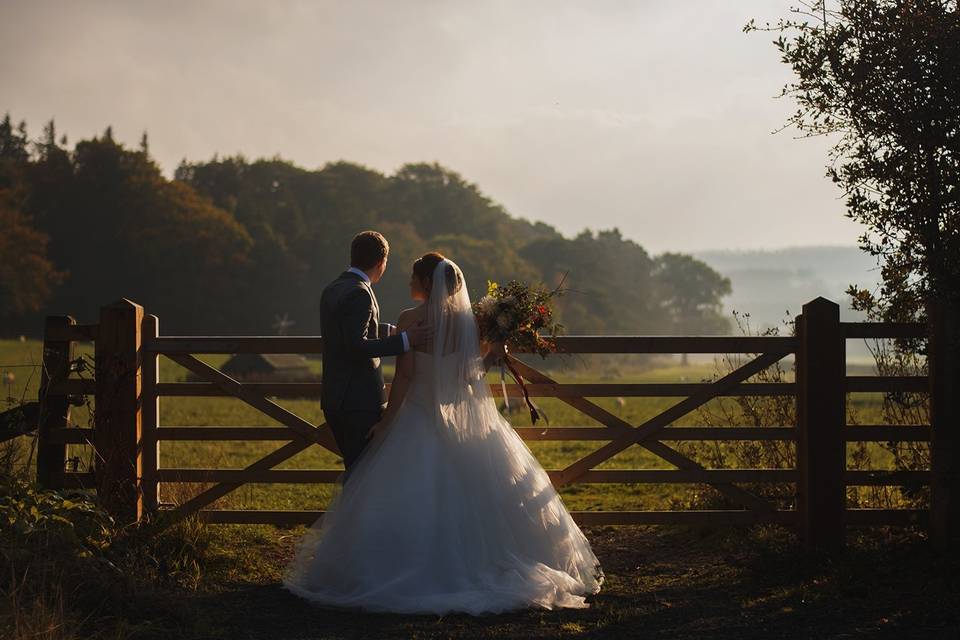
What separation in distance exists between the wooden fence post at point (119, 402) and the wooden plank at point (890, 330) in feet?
18.9

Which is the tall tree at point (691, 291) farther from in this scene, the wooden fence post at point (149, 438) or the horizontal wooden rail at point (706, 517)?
the wooden fence post at point (149, 438)

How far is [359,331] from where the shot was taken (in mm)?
7172

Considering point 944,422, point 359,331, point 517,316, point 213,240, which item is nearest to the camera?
point 359,331

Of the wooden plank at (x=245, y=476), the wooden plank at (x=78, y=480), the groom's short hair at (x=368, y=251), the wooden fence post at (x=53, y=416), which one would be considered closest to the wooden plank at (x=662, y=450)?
the groom's short hair at (x=368, y=251)

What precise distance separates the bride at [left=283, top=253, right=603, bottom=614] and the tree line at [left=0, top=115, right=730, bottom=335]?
61748mm

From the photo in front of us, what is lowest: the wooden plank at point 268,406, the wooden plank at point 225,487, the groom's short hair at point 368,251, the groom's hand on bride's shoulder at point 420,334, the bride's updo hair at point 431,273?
the wooden plank at point 225,487

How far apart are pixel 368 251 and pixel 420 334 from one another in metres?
0.71

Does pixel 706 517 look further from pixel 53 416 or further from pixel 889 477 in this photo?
pixel 53 416

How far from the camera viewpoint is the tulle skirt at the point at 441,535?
22.3 ft

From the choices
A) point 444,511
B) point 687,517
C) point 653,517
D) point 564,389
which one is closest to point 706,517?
point 687,517

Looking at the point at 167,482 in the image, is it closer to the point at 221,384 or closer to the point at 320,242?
the point at 221,384

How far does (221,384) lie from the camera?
333 inches

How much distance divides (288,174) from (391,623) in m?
97.1

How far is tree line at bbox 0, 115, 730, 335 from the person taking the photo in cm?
7279
